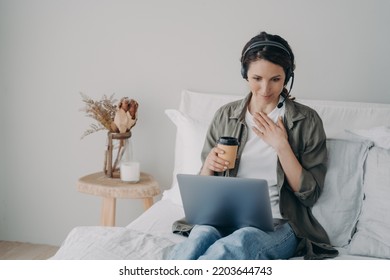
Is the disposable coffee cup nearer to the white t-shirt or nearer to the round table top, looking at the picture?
the white t-shirt

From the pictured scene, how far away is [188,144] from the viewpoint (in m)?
1.97

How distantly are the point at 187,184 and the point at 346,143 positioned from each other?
550 mm

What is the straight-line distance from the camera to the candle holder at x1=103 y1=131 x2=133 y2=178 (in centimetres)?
216

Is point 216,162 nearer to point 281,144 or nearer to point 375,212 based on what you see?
point 281,144

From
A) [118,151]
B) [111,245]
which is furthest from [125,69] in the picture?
[111,245]

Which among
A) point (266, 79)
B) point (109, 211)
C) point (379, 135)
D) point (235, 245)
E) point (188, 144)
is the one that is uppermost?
point (266, 79)

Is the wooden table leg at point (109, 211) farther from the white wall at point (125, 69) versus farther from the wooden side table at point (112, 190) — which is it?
the white wall at point (125, 69)

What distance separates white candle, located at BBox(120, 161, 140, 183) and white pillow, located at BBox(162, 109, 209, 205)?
0.15 meters

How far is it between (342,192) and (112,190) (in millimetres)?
807

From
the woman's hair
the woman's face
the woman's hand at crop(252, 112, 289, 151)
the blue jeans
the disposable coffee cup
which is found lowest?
the blue jeans

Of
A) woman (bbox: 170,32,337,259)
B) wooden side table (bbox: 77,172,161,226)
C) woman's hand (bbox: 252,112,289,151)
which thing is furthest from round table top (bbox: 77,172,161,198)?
woman's hand (bbox: 252,112,289,151)

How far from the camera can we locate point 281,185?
5.21 feet

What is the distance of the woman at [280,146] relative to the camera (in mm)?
1570

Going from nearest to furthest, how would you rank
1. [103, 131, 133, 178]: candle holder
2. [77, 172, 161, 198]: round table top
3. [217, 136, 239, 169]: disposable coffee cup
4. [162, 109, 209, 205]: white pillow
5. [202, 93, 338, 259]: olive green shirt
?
[217, 136, 239, 169]: disposable coffee cup < [202, 93, 338, 259]: olive green shirt < [162, 109, 209, 205]: white pillow < [77, 172, 161, 198]: round table top < [103, 131, 133, 178]: candle holder
